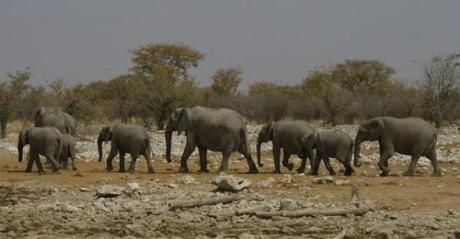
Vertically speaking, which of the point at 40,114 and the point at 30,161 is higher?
the point at 40,114

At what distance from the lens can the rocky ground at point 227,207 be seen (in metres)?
12.0

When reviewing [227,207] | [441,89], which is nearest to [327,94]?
[441,89]

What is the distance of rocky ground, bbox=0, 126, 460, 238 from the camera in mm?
12016

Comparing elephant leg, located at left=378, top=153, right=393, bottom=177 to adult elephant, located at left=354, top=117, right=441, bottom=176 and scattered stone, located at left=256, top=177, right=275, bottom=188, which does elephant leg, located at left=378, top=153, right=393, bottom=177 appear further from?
scattered stone, located at left=256, top=177, right=275, bottom=188

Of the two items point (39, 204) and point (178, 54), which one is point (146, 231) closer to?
point (39, 204)

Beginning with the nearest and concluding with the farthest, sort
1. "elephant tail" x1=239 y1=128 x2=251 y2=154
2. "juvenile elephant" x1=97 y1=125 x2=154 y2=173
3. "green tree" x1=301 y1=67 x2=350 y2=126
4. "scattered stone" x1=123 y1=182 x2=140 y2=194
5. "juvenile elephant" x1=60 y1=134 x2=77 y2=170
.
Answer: "scattered stone" x1=123 y1=182 x2=140 y2=194 → "elephant tail" x1=239 y1=128 x2=251 y2=154 → "juvenile elephant" x1=60 y1=134 x2=77 y2=170 → "juvenile elephant" x1=97 y1=125 x2=154 y2=173 → "green tree" x1=301 y1=67 x2=350 y2=126

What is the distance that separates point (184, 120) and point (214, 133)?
0.92 metres

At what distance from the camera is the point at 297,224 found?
12477 millimetres

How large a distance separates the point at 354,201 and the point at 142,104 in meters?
34.6

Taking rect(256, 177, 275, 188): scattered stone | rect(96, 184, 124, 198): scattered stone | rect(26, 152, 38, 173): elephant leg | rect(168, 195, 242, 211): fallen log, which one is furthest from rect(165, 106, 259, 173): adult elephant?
rect(168, 195, 242, 211): fallen log

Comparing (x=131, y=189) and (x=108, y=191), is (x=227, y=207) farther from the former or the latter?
(x=108, y=191)

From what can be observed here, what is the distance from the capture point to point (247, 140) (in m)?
21.9

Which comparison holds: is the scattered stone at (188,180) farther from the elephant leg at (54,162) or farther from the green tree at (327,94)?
the green tree at (327,94)

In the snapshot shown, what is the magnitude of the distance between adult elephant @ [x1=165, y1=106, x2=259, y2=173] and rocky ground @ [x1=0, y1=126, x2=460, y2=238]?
6.06 feet
